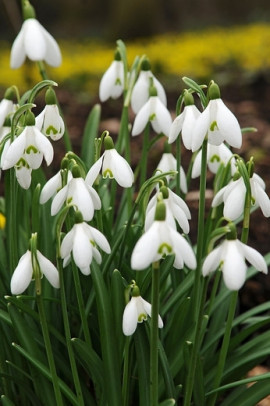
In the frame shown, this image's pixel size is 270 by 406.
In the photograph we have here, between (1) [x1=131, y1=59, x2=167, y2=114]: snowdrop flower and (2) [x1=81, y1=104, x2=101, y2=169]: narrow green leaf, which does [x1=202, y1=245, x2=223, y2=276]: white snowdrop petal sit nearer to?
(1) [x1=131, y1=59, x2=167, y2=114]: snowdrop flower

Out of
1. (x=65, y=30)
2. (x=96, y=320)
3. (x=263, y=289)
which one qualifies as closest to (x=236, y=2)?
(x=65, y=30)

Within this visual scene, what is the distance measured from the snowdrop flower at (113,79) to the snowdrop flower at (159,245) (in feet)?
3.61

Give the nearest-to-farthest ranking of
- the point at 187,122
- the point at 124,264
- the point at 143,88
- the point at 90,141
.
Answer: the point at 187,122 < the point at 124,264 < the point at 143,88 < the point at 90,141

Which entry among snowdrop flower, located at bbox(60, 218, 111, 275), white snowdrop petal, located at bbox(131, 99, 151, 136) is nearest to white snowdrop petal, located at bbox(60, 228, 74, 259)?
snowdrop flower, located at bbox(60, 218, 111, 275)

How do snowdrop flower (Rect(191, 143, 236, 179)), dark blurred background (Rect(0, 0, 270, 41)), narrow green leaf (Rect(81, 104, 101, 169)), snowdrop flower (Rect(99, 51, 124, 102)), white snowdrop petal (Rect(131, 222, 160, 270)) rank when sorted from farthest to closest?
dark blurred background (Rect(0, 0, 270, 41))
narrow green leaf (Rect(81, 104, 101, 169))
snowdrop flower (Rect(99, 51, 124, 102))
snowdrop flower (Rect(191, 143, 236, 179))
white snowdrop petal (Rect(131, 222, 160, 270))

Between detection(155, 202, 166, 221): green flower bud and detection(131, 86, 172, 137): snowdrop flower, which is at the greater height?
detection(131, 86, 172, 137): snowdrop flower

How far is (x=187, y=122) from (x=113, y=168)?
0.23 m

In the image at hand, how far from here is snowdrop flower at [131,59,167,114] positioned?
242 cm

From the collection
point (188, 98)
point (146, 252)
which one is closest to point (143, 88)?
point (188, 98)

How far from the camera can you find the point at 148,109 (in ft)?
7.47

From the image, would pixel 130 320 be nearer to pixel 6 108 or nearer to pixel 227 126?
pixel 227 126

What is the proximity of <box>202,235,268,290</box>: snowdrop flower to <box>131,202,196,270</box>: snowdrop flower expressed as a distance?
0.07 metres

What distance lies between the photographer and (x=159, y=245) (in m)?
1.47

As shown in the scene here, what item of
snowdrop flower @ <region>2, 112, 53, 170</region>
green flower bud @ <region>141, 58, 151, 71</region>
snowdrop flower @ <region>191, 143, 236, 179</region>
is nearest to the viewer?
snowdrop flower @ <region>2, 112, 53, 170</region>
